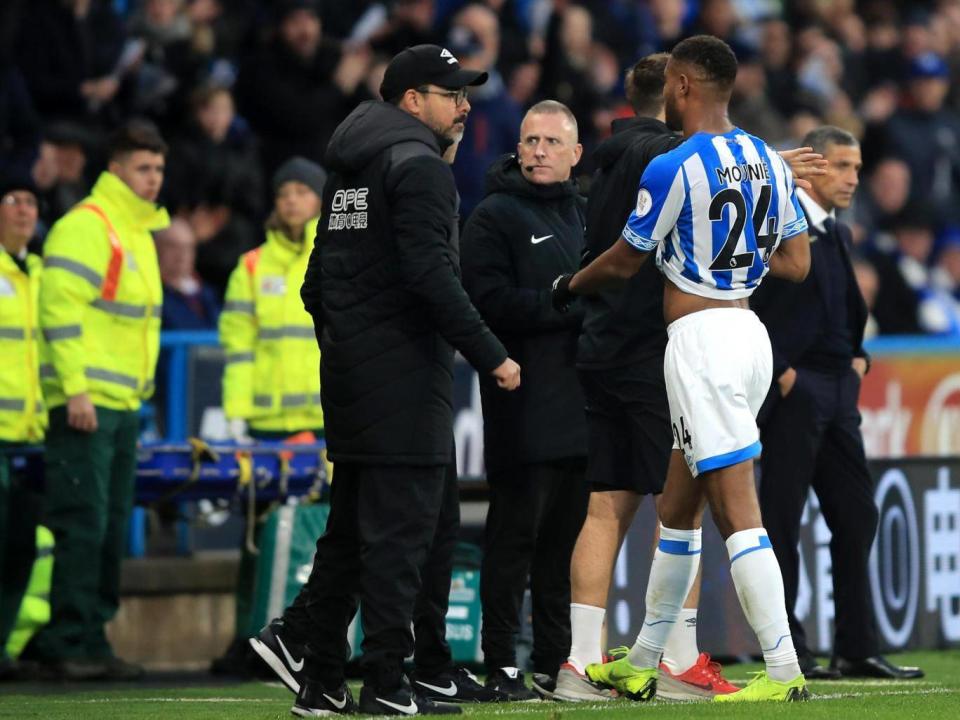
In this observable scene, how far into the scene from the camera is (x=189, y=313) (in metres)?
11.9

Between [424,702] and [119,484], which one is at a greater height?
[119,484]

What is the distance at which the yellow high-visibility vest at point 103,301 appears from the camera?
9250mm

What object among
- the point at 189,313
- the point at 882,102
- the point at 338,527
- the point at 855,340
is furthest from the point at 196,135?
the point at 882,102

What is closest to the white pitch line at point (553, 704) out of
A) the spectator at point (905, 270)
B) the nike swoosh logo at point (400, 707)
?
the nike swoosh logo at point (400, 707)

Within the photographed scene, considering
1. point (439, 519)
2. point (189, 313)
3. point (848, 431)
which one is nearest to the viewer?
point (439, 519)

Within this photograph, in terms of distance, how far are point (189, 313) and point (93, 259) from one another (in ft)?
8.23

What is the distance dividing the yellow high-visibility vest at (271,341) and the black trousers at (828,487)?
2.65 metres

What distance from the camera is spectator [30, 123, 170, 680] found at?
927 centimetres

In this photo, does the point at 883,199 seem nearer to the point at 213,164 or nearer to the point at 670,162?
the point at 213,164

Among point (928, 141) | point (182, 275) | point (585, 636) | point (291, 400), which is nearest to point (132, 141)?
point (291, 400)

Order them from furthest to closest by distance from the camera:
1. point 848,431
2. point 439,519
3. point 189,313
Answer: point 189,313 < point 848,431 < point 439,519

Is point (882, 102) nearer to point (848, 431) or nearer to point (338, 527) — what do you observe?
point (848, 431)

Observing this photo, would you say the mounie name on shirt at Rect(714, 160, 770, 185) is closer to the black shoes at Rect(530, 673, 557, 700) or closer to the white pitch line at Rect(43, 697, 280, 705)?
the black shoes at Rect(530, 673, 557, 700)

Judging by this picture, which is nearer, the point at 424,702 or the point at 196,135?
the point at 424,702
